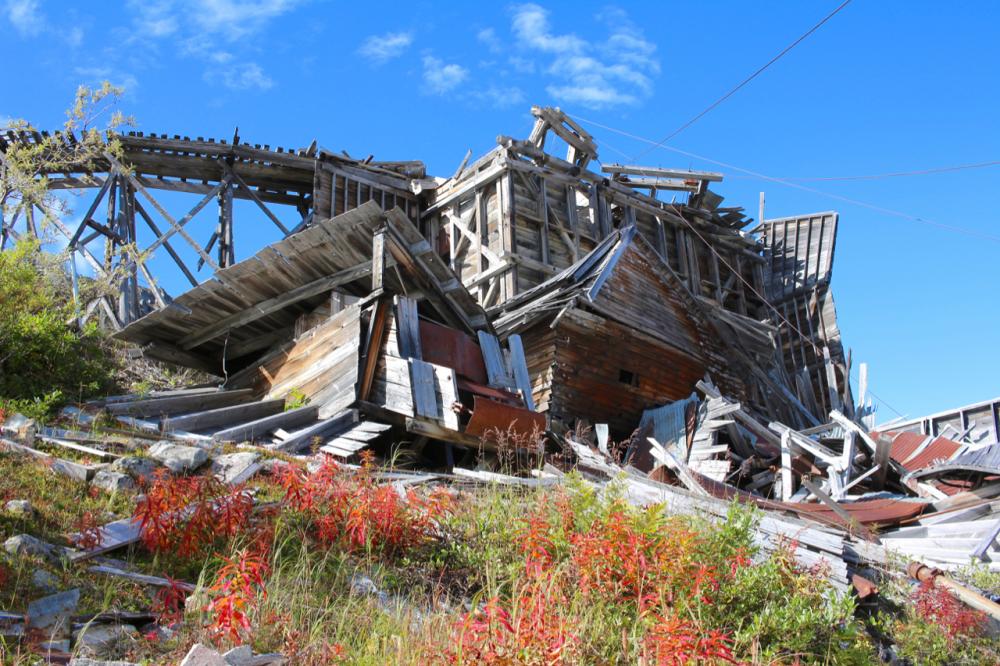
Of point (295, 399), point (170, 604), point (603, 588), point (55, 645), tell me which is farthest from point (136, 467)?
point (295, 399)

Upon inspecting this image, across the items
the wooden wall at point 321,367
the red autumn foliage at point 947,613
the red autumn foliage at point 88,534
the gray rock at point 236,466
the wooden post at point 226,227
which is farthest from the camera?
Answer: the wooden post at point 226,227

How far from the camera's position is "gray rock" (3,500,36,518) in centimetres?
585

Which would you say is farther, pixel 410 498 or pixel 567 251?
pixel 567 251

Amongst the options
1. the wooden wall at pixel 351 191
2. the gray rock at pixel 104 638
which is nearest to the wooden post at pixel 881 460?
the gray rock at pixel 104 638

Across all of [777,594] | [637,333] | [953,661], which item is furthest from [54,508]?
[637,333]

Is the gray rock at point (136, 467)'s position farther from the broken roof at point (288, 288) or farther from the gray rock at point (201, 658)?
the broken roof at point (288, 288)

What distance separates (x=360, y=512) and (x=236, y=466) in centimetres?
227

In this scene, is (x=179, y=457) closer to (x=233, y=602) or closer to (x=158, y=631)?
(x=158, y=631)

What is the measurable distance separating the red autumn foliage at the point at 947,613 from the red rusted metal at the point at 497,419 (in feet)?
17.9

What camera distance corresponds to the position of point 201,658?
13.3 feet

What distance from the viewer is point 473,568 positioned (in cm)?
655

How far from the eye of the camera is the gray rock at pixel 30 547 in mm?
5312

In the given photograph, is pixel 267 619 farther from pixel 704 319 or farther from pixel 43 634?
pixel 704 319

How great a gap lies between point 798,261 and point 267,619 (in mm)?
26685
